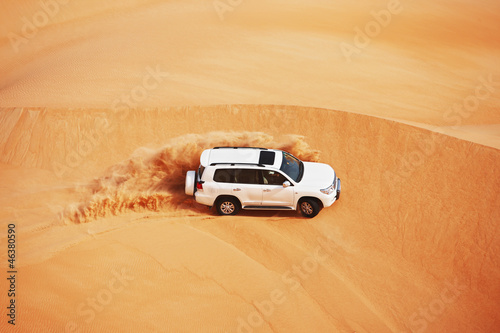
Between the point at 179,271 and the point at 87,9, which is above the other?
the point at 87,9

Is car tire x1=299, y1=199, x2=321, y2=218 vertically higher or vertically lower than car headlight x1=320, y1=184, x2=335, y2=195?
lower

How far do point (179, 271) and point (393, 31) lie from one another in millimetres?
20547

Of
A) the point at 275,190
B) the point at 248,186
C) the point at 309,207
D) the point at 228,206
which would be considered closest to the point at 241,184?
the point at 248,186

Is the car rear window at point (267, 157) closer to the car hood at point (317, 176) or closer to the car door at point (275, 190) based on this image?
the car door at point (275, 190)

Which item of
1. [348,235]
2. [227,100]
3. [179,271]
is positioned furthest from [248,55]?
[179,271]

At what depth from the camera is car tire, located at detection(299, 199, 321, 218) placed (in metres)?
9.74

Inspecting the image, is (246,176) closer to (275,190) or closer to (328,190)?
(275,190)

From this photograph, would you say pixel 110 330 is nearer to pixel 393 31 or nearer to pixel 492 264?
pixel 492 264

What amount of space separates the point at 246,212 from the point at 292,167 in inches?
68.1

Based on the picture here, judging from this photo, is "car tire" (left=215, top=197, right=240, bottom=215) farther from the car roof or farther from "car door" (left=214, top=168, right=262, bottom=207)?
the car roof

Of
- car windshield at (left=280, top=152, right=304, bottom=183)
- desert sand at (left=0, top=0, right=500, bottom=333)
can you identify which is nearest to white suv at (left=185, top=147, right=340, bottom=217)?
car windshield at (left=280, top=152, right=304, bottom=183)

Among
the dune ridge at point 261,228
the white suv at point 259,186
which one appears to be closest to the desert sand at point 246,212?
the dune ridge at point 261,228

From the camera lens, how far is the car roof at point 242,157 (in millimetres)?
9906

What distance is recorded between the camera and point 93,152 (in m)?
13.0
